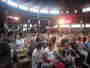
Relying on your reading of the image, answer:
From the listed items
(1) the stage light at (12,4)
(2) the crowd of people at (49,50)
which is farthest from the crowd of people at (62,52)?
(1) the stage light at (12,4)

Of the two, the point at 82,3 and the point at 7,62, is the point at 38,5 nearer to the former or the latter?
the point at 82,3

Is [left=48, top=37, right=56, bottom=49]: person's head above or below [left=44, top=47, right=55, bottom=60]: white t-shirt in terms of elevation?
above

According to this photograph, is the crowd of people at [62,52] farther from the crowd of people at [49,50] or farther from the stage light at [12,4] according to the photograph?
the stage light at [12,4]

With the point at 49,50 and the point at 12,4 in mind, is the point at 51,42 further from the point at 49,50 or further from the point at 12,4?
the point at 12,4

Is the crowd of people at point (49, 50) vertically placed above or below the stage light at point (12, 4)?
below

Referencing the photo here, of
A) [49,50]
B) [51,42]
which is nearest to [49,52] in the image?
[49,50]

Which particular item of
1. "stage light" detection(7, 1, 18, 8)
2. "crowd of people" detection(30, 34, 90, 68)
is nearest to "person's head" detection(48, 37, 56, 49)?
"crowd of people" detection(30, 34, 90, 68)

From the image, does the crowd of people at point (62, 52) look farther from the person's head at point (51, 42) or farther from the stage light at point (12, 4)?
the stage light at point (12, 4)

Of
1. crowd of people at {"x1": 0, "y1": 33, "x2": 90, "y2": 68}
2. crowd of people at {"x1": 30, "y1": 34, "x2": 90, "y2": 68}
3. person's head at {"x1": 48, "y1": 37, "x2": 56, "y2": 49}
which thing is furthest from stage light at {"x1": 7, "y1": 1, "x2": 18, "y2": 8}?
person's head at {"x1": 48, "y1": 37, "x2": 56, "y2": 49}

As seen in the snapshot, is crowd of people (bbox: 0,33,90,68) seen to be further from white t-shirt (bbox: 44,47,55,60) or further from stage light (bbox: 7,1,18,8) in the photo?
stage light (bbox: 7,1,18,8)

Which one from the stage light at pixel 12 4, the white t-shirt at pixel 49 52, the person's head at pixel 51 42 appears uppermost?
the stage light at pixel 12 4

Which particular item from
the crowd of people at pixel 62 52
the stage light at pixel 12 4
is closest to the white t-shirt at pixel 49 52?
the crowd of people at pixel 62 52

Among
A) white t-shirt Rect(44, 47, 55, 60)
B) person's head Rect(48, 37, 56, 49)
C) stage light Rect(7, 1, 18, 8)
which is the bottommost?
white t-shirt Rect(44, 47, 55, 60)

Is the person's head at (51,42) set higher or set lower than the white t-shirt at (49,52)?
higher
